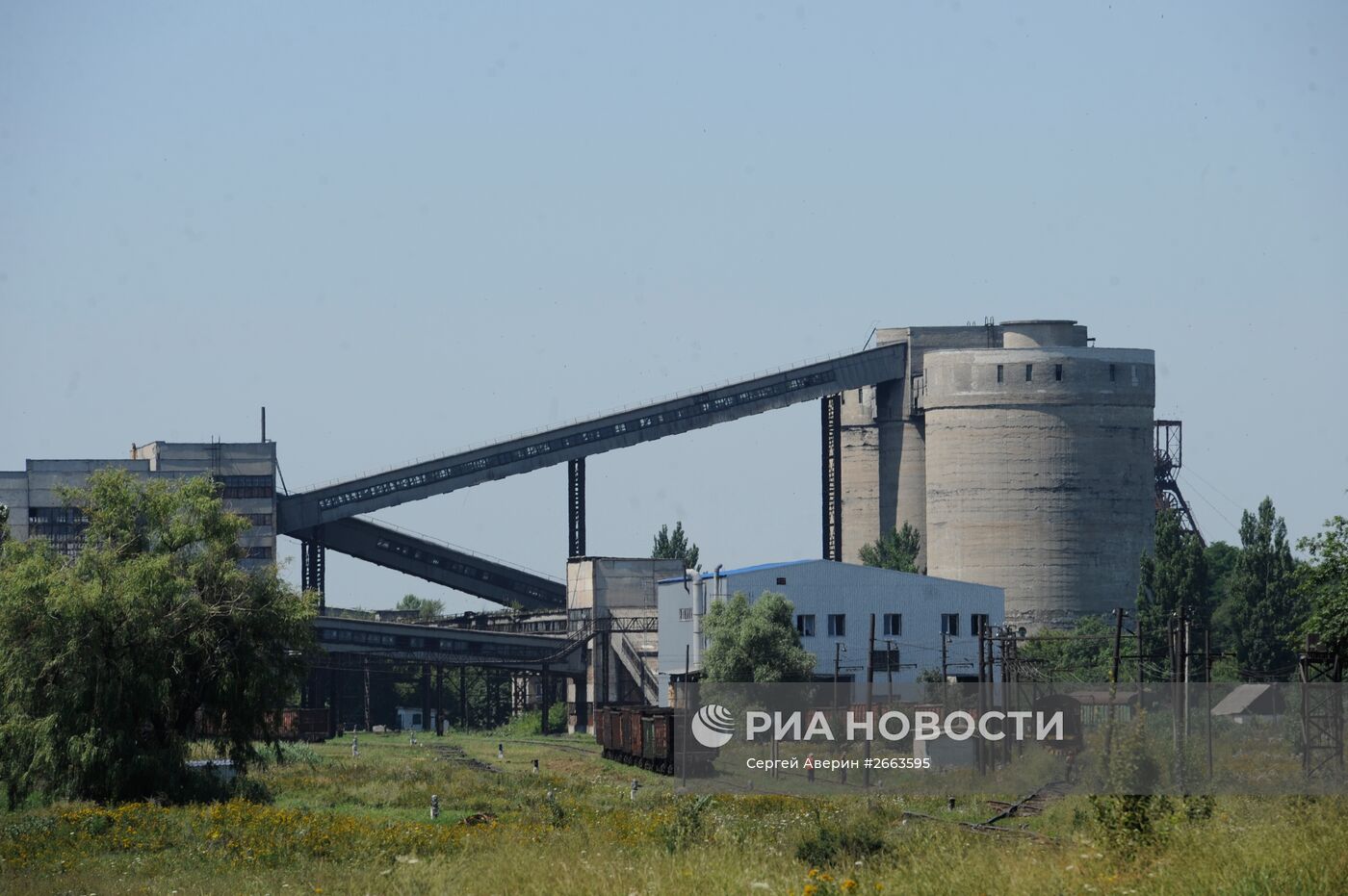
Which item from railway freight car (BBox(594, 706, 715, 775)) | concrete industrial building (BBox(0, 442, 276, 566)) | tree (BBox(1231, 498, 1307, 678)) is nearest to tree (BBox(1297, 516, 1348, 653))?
railway freight car (BBox(594, 706, 715, 775))

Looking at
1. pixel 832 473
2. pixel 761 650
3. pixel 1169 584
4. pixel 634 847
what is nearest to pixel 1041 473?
pixel 1169 584

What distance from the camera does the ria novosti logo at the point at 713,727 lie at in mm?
50906

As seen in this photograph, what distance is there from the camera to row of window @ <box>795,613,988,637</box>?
233ft

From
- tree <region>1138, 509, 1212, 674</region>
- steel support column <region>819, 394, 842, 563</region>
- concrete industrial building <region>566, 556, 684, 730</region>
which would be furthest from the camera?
steel support column <region>819, 394, 842, 563</region>

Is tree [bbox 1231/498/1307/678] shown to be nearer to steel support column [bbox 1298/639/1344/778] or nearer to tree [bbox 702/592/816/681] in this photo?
tree [bbox 702/592/816/681]

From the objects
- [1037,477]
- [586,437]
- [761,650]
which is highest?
[586,437]

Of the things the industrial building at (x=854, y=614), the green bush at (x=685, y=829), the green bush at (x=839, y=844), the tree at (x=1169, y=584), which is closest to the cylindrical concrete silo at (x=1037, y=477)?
the tree at (x=1169, y=584)

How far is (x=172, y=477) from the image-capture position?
85812mm

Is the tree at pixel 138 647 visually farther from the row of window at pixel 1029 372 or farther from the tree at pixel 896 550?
the row of window at pixel 1029 372

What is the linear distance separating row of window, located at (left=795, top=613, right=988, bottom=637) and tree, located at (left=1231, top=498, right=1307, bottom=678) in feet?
47.8

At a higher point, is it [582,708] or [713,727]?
[713,727]

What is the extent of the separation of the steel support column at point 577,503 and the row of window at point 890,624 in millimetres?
19895

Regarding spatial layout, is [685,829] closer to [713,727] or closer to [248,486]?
[713,727]

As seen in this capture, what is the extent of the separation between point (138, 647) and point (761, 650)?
29.3 m
